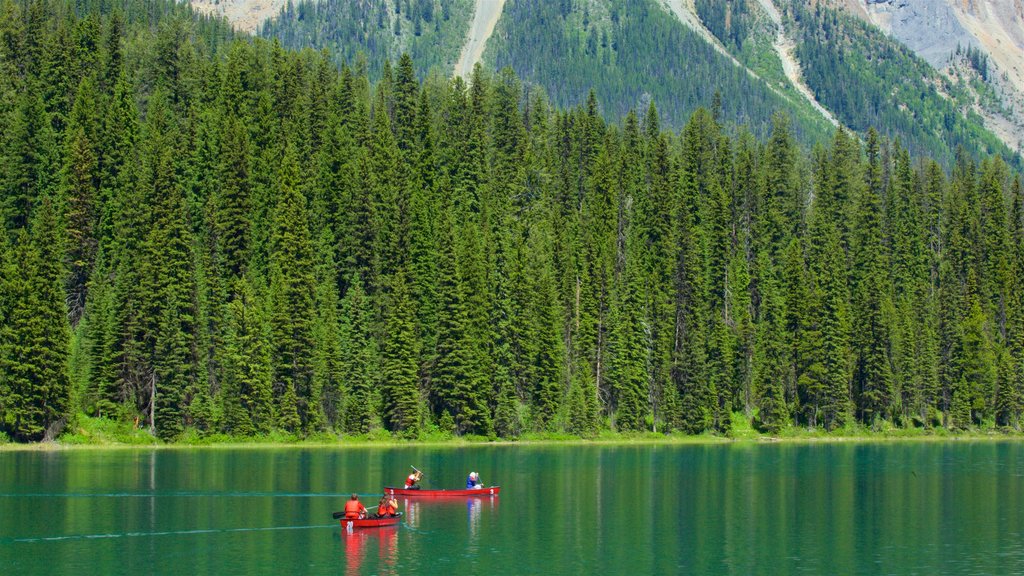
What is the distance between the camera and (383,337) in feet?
444

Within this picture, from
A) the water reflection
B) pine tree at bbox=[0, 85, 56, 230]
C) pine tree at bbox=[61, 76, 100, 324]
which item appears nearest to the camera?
the water reflection

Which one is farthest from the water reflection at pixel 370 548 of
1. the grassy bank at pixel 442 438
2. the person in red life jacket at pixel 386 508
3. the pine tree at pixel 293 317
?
the pine tree at pixel 293 317

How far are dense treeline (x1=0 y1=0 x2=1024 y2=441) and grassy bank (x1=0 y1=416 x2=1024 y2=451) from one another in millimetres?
1597

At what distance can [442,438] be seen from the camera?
13200 centimetres

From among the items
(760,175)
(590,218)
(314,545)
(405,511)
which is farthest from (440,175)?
(314,545)

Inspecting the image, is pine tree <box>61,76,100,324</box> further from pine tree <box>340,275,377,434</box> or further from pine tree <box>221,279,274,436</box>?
pine tree <box>340,275,377,434</box>

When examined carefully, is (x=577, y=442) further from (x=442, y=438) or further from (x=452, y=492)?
(x=452, y=492)

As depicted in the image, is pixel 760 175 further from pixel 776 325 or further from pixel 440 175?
pixel 440 175

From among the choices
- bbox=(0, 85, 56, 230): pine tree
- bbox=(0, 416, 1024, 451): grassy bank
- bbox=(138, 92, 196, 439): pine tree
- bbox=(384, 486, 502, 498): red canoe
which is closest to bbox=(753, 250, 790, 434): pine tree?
bbox=(0, 416, 1024, 451): grassy bank

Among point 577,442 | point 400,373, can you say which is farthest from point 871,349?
point 400,373

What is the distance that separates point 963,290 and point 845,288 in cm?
2418

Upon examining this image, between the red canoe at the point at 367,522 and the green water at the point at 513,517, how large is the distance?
53 centimetres

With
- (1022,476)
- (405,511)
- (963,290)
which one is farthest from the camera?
(963,290)

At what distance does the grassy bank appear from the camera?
4540 inches
